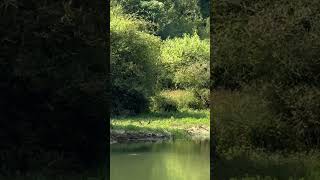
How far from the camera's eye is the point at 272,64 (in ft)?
21.5

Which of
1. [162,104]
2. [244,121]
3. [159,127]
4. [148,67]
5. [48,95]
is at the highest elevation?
[148,67]

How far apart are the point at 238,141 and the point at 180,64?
18110 mm

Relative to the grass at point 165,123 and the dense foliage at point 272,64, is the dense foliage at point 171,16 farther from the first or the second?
the dense foliage at point 272,64

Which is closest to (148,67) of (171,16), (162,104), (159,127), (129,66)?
(129,66)

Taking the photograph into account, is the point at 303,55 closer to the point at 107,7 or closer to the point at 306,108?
the point at 306,108

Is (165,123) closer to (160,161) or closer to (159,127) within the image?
(159,127)

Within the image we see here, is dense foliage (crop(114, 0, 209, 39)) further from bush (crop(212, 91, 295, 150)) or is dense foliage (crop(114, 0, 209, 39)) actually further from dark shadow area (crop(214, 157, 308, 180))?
dark shadow area (crop(214, 157, 308, 180))

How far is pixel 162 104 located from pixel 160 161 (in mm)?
9324

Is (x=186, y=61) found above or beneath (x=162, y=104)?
above

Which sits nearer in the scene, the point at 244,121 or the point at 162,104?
the point at 244,121

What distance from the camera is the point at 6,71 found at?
673 cm

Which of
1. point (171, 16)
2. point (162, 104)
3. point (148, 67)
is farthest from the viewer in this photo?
point (171, 16)

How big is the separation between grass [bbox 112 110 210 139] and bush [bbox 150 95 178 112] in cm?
65

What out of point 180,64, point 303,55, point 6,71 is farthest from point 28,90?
point 180,64
